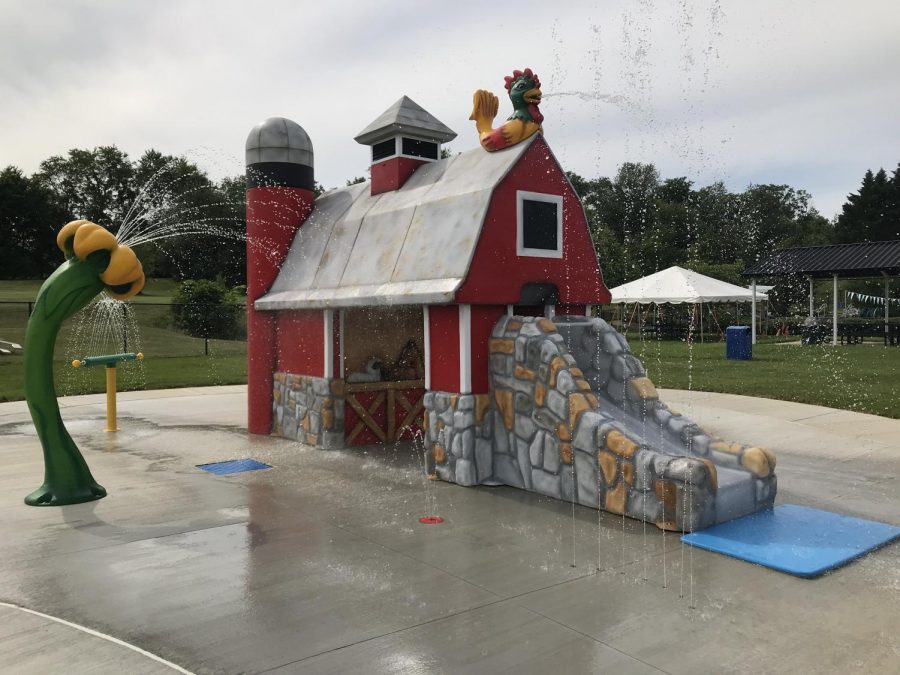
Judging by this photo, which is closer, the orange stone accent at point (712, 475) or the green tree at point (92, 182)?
the orange stone accent at point (712, 475)

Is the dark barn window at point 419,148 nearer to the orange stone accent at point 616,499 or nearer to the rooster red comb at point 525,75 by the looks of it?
the rooster red comb at point 525,75

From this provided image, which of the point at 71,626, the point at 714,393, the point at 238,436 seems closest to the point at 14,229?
the point at 238,436

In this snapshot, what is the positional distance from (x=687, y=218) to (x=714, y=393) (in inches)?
1676

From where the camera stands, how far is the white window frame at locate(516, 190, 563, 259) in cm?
761

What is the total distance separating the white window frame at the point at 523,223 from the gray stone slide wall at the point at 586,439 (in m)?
0.79

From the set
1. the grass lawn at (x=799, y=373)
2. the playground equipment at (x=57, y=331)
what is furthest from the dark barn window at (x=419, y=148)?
the grass lawn at (x=799, y=373)

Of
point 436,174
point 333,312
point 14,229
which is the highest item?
point 14,229

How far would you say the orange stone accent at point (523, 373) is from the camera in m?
6.85

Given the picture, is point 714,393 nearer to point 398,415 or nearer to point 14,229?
point 398,415

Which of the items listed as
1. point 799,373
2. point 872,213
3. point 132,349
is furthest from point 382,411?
point 872,213

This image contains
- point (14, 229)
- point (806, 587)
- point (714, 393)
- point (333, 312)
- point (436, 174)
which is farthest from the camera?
point (14, 229)

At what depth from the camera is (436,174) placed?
8664mm

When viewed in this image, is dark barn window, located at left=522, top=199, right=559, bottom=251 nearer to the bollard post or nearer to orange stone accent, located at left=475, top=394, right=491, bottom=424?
orange stone accent, located at left=475, top=394, right=491, bottom=424

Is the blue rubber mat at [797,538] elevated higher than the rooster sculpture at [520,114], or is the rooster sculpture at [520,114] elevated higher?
the rooster sculpture at [520,114]
